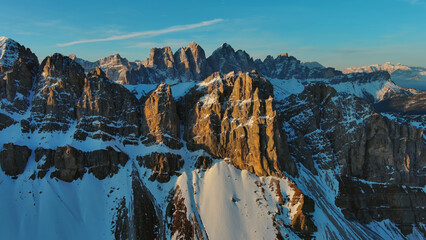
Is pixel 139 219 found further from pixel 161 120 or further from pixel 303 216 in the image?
pixel 303 216

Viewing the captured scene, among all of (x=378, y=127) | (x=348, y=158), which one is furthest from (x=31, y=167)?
(x=378, y=127)

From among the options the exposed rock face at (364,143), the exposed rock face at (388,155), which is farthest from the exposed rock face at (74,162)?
the exposed rock face at (388,155)

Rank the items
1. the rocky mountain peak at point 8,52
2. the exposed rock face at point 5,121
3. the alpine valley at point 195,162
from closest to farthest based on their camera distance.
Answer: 1. the alpine valley at point 195,162
2. the exposed rock face at point 5,121
3. the rocky mountain peak at point 8,52

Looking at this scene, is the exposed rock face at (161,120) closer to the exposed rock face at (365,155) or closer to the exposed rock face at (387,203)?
the exposed rock face at (365,155)

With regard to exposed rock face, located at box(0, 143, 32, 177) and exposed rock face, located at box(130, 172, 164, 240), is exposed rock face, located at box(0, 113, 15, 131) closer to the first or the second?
exposed rock face, located at box(0, 143, 32, 177)

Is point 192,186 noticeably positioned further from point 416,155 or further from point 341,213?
point 416,155

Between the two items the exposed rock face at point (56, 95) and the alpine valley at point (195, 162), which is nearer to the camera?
the alpine valley at point (195, 162)
